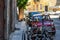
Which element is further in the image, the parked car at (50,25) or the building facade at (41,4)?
the building facade at (41,4)

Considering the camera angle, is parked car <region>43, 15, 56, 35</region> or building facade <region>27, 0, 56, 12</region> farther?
building facade <region>27, 0, 56, 12</region>

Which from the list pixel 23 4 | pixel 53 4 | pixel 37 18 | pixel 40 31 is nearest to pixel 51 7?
pixel 53 4

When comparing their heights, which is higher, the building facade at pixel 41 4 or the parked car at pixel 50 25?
the building facade at pixel 41 4

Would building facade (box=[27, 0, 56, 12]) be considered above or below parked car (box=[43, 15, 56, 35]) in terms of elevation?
above

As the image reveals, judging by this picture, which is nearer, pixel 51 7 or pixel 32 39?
pixel 32 39

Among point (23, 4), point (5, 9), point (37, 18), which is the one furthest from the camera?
point (23, 4)

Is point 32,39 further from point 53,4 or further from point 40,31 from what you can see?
point 53,4

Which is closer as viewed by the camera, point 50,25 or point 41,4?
point 50,25

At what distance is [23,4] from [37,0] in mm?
37406

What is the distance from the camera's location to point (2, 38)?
1205 cm

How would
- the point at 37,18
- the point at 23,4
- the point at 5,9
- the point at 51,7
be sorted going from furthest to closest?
the point at 51,7, the point at 23,4, the point at 37,18, the point at 5,9

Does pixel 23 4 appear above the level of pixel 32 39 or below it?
above

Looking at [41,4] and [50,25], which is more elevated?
[41,4]

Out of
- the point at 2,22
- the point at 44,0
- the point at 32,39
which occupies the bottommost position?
the point at 32,39
